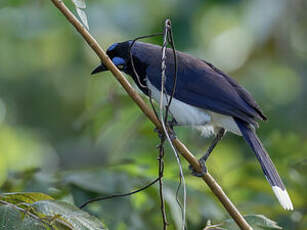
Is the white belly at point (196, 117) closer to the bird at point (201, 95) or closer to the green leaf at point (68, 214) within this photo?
the bird at point (201, 95)

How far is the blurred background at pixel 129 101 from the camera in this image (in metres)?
4.87

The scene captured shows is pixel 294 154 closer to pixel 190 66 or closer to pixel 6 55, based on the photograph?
pixel 190 66

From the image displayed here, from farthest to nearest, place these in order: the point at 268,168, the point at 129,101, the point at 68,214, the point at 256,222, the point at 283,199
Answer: the point at 129,101, the point at 268,168, the point at 283,199, the point at 256,222, the point at 68,214

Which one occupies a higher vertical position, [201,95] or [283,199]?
[201,95]

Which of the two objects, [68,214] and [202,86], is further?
[202,86]

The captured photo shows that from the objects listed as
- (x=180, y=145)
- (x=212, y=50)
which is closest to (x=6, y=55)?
(x=212, y=50)

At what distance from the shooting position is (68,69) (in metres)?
9.01

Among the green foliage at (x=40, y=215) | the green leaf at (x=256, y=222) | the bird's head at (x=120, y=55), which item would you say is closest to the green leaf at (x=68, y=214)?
the green foliage at (x=40, y=215)

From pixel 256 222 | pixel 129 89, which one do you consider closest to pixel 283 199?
pixel 256 222

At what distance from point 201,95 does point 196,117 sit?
180 mm

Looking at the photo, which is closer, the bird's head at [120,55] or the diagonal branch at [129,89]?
the diagonal branch at [129,89]

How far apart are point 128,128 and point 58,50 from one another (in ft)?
14.1

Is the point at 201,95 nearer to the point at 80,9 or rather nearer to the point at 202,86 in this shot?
the point at 202,86

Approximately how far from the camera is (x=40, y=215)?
2771mm
